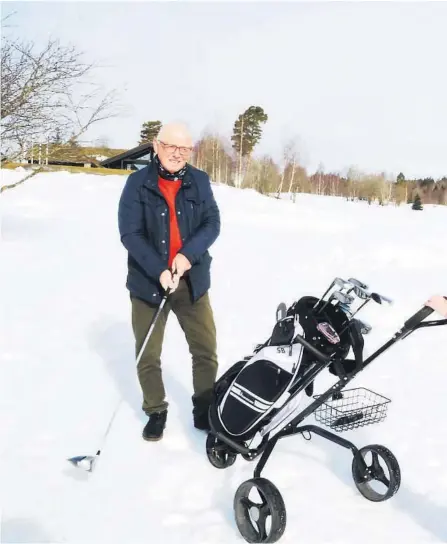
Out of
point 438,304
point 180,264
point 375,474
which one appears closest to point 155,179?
point 180,264

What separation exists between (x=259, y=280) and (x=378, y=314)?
260 cm

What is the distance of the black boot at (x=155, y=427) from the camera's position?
3736 mm

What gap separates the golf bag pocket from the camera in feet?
9.52

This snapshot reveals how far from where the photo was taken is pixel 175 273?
332 centimetres

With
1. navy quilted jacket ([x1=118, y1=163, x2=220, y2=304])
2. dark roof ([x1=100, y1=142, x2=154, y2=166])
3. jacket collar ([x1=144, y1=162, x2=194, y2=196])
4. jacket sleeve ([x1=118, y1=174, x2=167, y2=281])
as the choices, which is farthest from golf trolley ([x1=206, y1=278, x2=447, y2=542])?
dark roof ([x1=100, y1=142, x2=154, y2=166])

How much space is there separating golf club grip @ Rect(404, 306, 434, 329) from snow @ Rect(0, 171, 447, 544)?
1.16 meters

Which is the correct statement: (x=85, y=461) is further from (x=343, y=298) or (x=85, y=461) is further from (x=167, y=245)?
(x=343, y=298)

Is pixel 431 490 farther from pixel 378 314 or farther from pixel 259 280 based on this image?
pixel 259 280

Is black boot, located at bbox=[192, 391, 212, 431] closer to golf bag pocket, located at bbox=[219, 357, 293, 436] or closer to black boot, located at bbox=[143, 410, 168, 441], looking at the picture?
black boot, located at bbox=[143, 410, 168, 441]

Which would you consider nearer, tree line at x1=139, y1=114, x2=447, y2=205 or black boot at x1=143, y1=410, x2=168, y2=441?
black boot at x1=143, y1=410, x2=168, y2=441

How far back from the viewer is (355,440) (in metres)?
3.79

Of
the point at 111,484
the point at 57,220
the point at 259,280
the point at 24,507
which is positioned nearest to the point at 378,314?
the point at 259,280

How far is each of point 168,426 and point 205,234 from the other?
148 centimetres

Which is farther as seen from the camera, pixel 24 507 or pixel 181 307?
pixel 181 307
